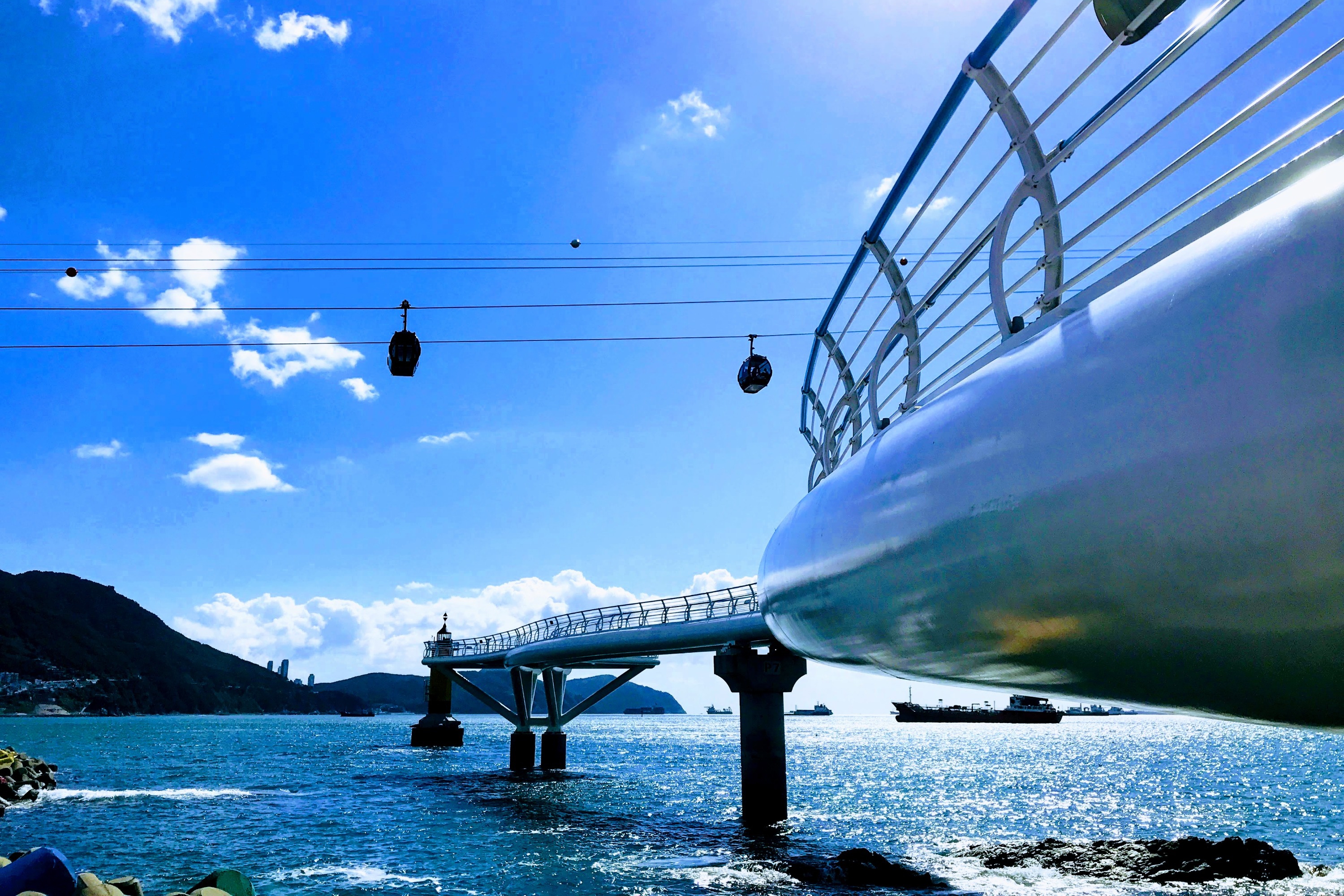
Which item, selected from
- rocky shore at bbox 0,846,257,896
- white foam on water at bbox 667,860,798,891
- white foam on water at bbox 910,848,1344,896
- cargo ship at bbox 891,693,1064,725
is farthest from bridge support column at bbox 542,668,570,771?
cargo ship at bbox 891,693,1064,725

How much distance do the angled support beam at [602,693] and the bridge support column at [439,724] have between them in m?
22.6

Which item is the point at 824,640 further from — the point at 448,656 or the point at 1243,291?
the point at 448,656

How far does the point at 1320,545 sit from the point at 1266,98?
1.73 metres

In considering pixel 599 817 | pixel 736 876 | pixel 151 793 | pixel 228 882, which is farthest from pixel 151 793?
pixel 228 882

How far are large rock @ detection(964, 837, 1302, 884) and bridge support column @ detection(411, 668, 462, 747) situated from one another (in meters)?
52.9

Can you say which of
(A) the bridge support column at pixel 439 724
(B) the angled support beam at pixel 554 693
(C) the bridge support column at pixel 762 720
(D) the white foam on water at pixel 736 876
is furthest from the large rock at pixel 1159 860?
(A) the bridge support column at pixel 439 724

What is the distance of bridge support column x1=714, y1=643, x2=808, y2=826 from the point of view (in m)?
27.4

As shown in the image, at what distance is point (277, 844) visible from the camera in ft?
85.3

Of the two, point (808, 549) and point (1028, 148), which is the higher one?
point (1028, 148)

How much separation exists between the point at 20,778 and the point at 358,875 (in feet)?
85.5

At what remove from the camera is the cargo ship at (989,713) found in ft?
529

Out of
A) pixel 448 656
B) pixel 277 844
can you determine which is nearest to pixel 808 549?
pixel 277 844

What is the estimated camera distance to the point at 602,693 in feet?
158

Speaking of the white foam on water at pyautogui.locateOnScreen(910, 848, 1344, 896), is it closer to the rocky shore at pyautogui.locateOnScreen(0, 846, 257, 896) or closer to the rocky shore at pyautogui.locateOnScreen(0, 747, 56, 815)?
the rocky shore at pyautogui.locateOnScreen(0, 846, 257, 896)
